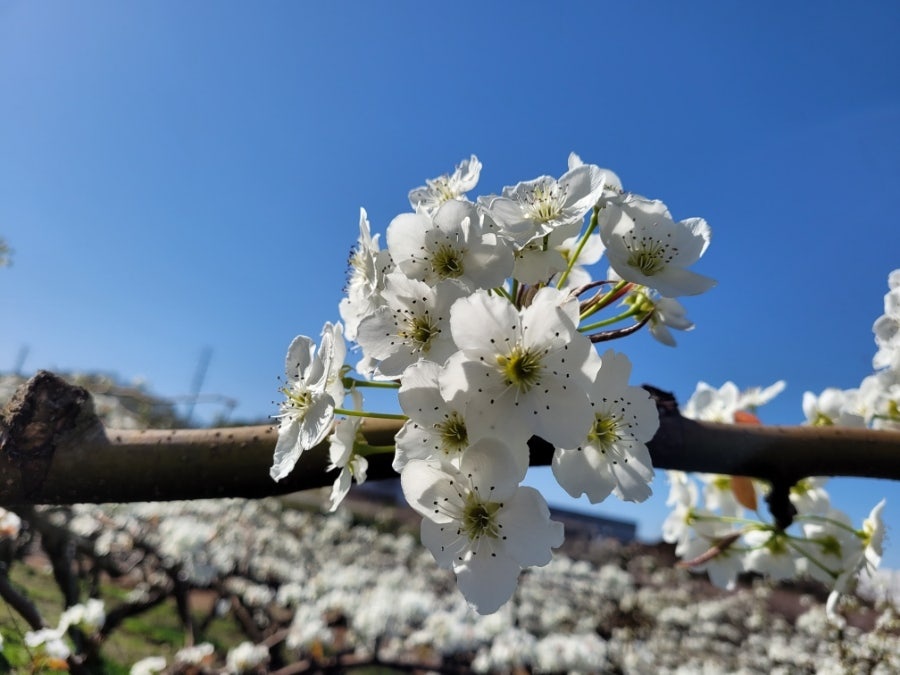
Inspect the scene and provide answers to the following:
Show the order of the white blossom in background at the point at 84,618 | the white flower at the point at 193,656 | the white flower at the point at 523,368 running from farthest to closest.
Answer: the white flower at the point at 193,656
the white blossom in background at the point at 84,618
the white flower at the point at 523,368

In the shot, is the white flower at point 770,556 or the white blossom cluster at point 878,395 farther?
the white flower at point 770,556

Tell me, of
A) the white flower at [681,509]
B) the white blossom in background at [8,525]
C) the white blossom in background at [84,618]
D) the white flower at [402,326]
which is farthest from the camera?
the white blossom in background at [8,525]

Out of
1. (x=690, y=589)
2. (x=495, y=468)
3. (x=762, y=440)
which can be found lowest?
(x=495, y=468)

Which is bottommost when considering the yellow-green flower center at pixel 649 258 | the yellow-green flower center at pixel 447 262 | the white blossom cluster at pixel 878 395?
the yellow-green flower center at pixel 447 262

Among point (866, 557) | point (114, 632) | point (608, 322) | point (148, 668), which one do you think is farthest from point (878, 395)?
point (114, 632)

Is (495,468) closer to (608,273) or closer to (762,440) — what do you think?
(608,273)

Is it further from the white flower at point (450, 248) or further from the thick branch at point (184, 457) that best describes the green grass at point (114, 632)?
the white flower at point (450, 248)

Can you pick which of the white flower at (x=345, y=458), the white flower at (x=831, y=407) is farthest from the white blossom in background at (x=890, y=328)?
the white flower at (x=345, y=458)

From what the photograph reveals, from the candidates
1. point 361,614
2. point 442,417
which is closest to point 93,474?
point 442,417

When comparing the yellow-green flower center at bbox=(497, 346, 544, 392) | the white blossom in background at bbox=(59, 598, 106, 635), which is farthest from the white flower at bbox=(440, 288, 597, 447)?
the white blossom in background at bbox=(59, 598, 106, 635)
